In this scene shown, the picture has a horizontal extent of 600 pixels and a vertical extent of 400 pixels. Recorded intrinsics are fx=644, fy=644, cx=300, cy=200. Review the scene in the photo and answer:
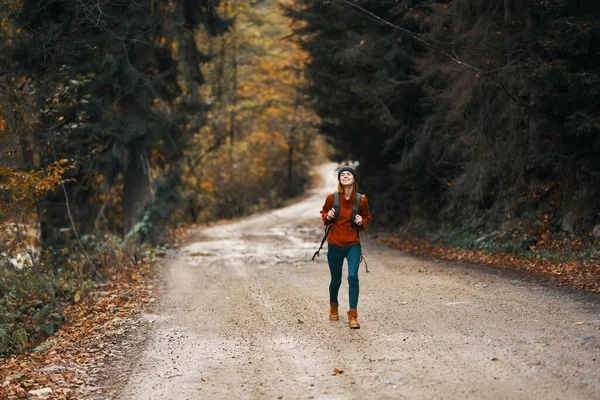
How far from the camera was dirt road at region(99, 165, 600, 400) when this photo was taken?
240 inches

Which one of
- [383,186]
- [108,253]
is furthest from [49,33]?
[383,186]

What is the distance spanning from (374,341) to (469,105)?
10.3m

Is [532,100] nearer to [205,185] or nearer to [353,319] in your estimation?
[353,319]

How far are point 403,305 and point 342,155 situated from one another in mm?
17021

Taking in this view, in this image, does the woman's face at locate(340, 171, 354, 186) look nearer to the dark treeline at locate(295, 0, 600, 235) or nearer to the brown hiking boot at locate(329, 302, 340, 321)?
the brown hiking boot at locate(329, 302, 340, 321)

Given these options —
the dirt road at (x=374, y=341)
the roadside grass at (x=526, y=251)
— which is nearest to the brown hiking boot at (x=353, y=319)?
the dirt road at (x=374, y=341)

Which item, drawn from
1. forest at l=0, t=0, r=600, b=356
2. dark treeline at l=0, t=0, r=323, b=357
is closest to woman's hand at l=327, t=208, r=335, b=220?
forest at l=0, t=0, r=600, b=356

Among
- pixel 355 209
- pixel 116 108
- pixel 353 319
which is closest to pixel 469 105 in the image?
pixel 355 209

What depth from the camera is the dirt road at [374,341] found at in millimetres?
6090

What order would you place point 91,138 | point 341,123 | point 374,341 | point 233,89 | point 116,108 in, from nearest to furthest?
1. point 374,341
2. point 91,138
3. point 116,108
4. point 341,123
5. point 233,89

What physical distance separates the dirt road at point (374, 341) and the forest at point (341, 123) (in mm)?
2951

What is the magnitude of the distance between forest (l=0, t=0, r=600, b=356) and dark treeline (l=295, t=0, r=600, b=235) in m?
0.05

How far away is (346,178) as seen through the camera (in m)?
8.40

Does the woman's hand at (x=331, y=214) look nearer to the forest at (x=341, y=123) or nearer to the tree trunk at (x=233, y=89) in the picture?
the forest at (x=341, y=123)
